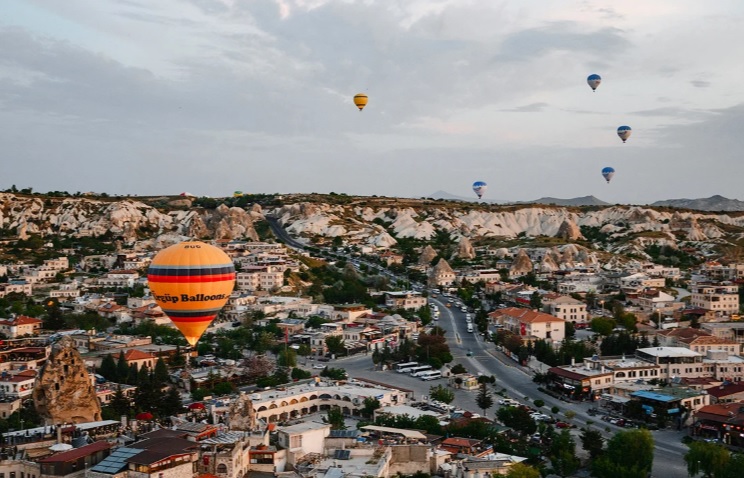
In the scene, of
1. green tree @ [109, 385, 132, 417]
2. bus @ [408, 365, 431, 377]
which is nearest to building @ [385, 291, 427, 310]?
bus @ [408, 365, 431, 377]

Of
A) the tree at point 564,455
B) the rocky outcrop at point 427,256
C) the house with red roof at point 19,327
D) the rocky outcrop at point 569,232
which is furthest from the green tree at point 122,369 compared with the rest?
the rocky outcrop at point 569,232

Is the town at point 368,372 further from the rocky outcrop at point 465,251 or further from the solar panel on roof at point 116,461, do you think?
the rocky outcrop at point 465,251

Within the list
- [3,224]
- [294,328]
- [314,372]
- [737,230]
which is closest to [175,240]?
[3,224]

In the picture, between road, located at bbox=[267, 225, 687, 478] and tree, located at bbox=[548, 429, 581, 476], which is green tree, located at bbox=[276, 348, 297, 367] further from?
tree, located at bbox=[548, 429, 581, 476]

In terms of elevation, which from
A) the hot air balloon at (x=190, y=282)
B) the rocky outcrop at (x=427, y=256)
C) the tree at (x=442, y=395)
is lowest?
the tree at (x=442, y=395)

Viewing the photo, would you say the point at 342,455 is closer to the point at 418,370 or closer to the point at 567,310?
the point at 418,370

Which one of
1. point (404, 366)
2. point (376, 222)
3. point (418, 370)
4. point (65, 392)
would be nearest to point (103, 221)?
point (376, 222)
